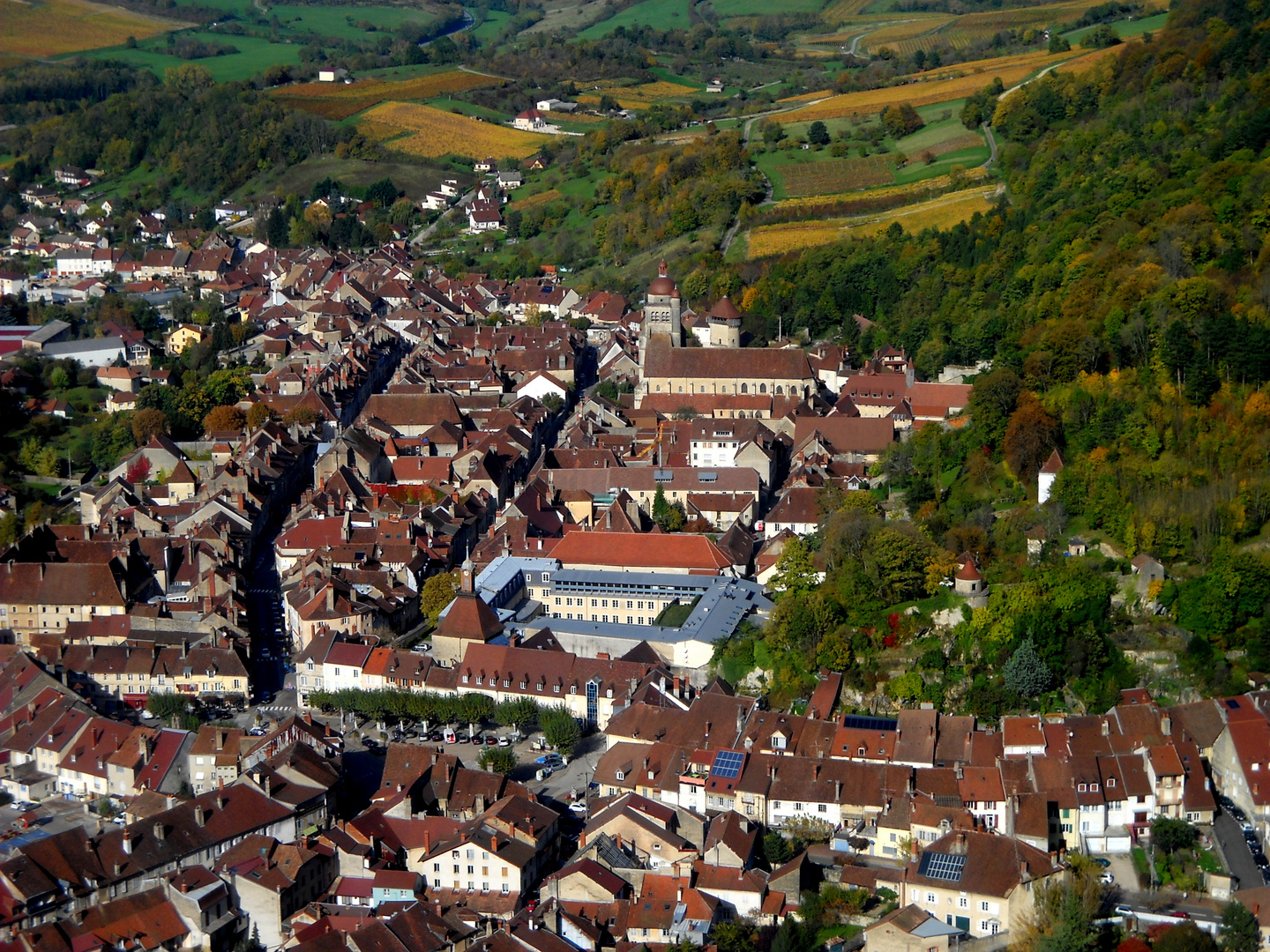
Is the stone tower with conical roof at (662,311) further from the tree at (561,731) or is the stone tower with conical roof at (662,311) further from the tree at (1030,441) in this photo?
the tree at (561,731)

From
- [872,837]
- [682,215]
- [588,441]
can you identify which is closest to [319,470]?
[588,441]

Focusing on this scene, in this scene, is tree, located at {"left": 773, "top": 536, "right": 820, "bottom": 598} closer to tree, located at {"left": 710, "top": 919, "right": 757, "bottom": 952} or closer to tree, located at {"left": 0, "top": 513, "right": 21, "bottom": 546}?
tree, located at {"left": 710, "top": 919, "right": 757, "bottom": 952}

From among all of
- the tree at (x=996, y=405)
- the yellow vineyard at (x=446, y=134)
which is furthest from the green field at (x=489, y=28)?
the tree at (x=996, y=405)

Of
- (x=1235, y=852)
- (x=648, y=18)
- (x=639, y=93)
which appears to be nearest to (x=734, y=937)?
(x=1235, y=852)

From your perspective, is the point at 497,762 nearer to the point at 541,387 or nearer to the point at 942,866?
the point at 942,866

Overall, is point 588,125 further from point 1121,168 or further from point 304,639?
point 304,639

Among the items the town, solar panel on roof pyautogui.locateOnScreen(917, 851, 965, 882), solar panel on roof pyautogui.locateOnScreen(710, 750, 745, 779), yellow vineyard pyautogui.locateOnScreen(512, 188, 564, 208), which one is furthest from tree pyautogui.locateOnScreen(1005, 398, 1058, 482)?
yellow vineyard pyautogui.locateOnScreen(512, 188, 564, 208)

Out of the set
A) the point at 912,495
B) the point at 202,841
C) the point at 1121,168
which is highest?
the point at 1121,168
